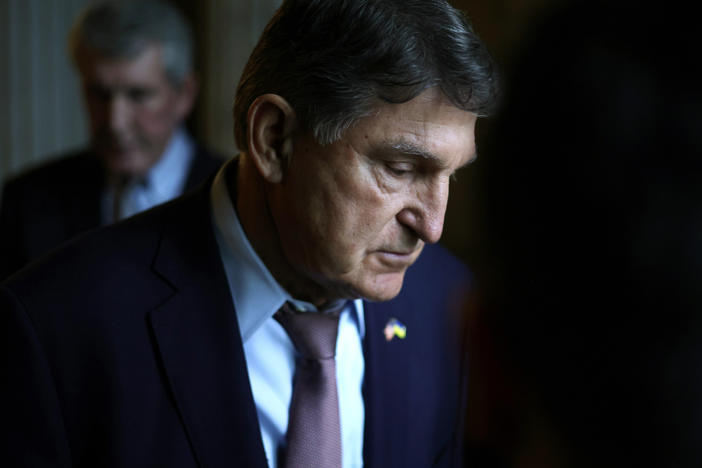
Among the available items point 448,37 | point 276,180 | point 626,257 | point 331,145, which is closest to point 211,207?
point 276,180

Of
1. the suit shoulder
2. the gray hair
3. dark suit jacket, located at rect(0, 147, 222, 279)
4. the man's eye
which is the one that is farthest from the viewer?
the man's eye

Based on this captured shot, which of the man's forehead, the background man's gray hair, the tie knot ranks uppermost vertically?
the background man's gray hair

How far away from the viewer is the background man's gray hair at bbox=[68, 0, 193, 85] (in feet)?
9.29

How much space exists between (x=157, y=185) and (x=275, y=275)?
1.46 meters

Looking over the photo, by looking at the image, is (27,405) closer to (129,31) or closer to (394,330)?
(394,330)

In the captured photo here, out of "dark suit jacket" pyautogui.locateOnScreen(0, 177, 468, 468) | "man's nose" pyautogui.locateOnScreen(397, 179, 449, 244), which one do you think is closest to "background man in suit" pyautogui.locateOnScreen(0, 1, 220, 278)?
"dark suit jacket" pyautogui.locateOnScreen(0, 177, 468, 468)

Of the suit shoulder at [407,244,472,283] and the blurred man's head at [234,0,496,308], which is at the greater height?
the blurred man's head at [234,0,496,308]

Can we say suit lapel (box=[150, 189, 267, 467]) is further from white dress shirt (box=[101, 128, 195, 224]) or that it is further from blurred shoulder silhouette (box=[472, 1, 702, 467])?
white dress shirt (box=[101, 128, 195, 224])

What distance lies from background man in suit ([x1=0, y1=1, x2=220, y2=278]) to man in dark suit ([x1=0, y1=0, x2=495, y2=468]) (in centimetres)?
121

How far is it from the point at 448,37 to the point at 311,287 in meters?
0.62

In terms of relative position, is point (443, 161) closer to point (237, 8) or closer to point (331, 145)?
point (331, 145)

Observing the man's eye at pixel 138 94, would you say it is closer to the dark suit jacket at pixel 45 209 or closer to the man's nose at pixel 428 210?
the dark suit jacket at pixel 45 209

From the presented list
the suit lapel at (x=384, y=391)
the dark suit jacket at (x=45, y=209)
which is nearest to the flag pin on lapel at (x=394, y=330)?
the suit lapel at (x=384, y=391)

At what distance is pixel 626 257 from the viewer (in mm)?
484
